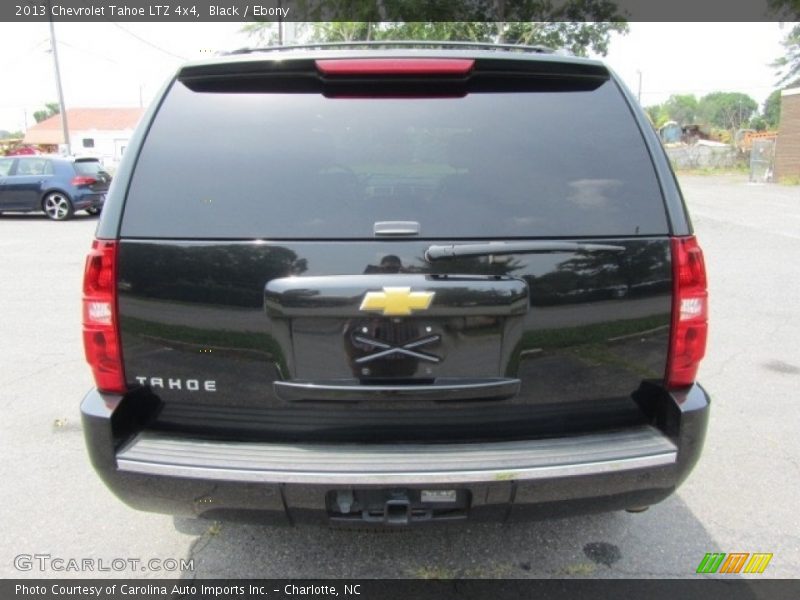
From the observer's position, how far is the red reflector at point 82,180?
15297 millimetres

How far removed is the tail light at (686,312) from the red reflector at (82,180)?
1638 centimetres

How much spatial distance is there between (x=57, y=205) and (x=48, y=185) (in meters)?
0.53

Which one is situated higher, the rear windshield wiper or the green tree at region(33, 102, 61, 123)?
the green tree at region(33, 102, 61, 123)

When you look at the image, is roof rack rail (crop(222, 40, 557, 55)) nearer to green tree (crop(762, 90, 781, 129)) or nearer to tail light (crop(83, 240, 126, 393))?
tail light (crop(83, 240, 126, 393))

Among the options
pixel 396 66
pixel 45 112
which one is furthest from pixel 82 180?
pixel 45 112

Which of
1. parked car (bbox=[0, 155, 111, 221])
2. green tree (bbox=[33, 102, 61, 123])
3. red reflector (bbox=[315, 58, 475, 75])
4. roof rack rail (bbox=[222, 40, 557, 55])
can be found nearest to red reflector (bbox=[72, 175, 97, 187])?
parked car (bbox=[0, 155, 111, 221])

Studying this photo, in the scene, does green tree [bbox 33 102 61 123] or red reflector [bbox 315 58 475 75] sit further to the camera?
green tree [bbox 33 102 61 123]

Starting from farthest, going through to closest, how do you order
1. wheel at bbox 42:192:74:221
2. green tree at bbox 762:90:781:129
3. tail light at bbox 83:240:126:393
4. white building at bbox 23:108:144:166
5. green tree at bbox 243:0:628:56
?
green tree at bbox 762:90:781:129
white building at bbox 23:108:144:166
green tree at bbox 243:0:628:56
wheel at bbox 42:192:74:221
tail light at bbox 83:240:126:393

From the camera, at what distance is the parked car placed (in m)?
15.3

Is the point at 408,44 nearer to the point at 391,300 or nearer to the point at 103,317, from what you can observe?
the point at 391,300

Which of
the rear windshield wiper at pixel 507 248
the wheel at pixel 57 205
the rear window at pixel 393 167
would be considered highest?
the rear window at pixel 393 167

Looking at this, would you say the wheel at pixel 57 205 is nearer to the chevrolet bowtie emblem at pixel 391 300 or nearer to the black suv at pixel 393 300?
the black suv at pixel 393 300

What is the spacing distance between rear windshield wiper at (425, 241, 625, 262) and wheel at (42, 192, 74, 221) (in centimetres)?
1611

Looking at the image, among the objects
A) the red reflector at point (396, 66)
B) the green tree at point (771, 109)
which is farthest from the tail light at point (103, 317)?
the green tree at point (771, 109)
